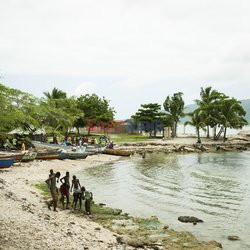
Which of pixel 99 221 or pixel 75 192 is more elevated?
pixel 75 192

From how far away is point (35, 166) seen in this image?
35.8 m

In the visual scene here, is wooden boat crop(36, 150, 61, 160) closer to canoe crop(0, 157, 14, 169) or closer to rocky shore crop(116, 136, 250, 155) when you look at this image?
canoe crop(0, 157, 14, 169)

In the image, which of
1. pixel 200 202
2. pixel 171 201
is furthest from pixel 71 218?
pixel 200 202

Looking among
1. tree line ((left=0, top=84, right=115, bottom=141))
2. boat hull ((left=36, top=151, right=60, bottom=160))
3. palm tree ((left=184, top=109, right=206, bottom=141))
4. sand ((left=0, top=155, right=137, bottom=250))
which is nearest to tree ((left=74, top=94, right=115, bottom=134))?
tree line ((left=0, top=84, right=115, bottom=141))

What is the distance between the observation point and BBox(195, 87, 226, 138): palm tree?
75188mm

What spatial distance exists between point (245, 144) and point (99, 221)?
68984 mm

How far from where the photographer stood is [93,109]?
8262 centimetres

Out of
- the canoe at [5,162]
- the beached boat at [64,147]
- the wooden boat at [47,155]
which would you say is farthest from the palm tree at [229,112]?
the canoe at [5,162]

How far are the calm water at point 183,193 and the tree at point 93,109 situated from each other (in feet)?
109

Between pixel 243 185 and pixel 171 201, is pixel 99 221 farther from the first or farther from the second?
pixel 243 185

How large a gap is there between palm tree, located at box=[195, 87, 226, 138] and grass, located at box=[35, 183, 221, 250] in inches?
2270

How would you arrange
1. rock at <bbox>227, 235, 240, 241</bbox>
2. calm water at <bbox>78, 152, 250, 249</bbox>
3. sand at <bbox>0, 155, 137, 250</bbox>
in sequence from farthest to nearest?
calm water at <bbox>78, 152, 250, 249</bbox>, rock at <bbox>227, 235, 240, 241</bbox>, sand at <bbox>0, 155, 137, 250</bbox>

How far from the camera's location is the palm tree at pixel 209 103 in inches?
2960

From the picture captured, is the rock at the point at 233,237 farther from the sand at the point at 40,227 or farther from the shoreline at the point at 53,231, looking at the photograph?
the sand at the point at 40,227
